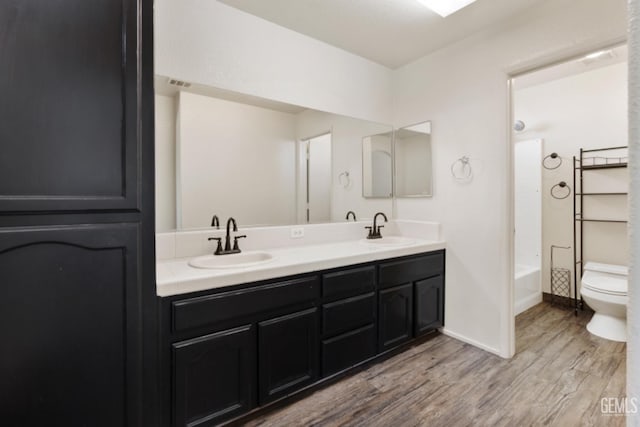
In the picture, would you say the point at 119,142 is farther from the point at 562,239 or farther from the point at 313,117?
the point at 562,239

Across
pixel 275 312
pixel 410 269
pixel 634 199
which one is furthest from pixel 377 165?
pixel 634 199

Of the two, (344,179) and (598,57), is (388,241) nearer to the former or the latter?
(344,179)

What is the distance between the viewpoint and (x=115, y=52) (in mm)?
1146

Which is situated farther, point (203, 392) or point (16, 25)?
point (203, 392)

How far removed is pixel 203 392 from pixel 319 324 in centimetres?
71

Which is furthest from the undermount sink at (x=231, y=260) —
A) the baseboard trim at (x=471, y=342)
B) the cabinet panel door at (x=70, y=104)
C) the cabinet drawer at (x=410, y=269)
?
the baseboard trim at (x=471, y=342)

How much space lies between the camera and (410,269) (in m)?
2.38

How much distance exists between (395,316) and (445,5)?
2225 mm

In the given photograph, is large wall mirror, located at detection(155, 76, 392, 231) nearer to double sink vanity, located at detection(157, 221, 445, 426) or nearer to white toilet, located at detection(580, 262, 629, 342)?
double sink vanity, located at detection(157, 221, 445, 426)

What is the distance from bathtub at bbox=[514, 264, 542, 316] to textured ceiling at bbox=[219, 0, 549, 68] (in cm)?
246

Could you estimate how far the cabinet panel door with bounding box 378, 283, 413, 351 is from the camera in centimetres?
220

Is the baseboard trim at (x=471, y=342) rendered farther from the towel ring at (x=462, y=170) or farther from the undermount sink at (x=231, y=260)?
the undermount sink at (x=231, y=260)

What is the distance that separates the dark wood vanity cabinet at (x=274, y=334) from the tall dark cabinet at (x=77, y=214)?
0.16 meters

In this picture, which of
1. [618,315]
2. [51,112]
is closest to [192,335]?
[51,112]
